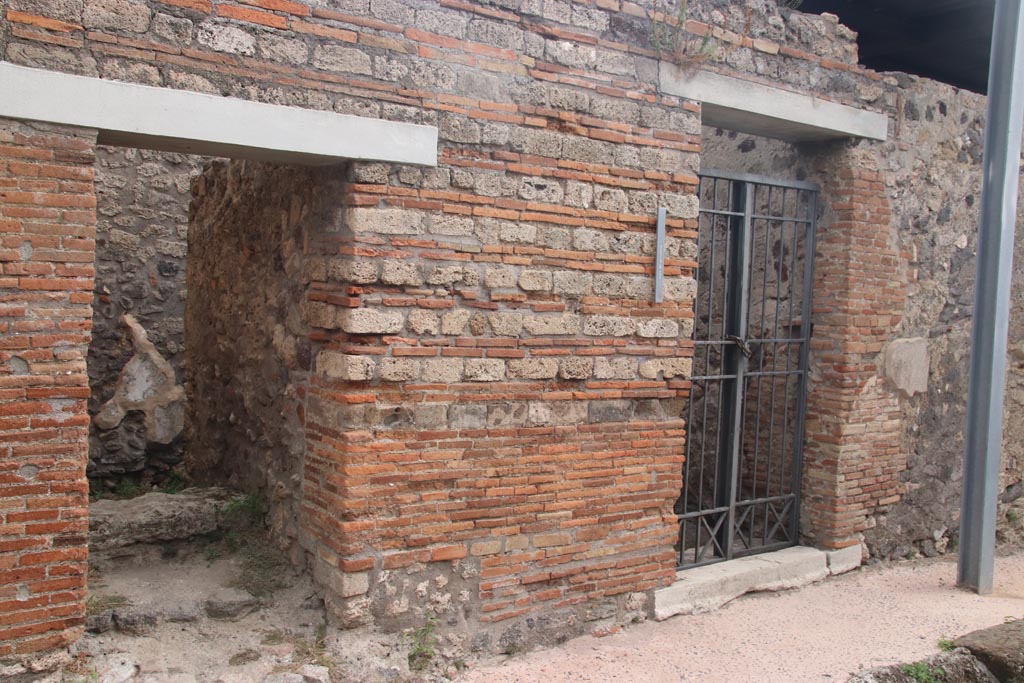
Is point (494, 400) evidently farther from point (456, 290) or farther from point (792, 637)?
point (792, 637)

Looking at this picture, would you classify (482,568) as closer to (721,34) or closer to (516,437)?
(516,437)

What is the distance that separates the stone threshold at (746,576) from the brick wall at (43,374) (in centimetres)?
305

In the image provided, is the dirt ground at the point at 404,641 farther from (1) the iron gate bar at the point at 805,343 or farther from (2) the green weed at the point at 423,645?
(1) the iron gate bar at the point at 805,343

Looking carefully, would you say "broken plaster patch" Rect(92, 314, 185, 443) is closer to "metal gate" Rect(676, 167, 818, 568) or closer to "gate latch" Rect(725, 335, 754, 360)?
"metal gate" Rect(676, 167, 818, 568)

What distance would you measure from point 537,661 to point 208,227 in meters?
3.28

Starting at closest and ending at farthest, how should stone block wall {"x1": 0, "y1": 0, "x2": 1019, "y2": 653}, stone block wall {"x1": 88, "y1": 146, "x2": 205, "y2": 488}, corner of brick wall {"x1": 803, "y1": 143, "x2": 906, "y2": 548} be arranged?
stone block wall {"x1": 0, "y1": 0, "x2": 1019, "y2": 653}, corner of brick wall {"x1": 803, "y1": 143, "x2": 906, "y2": 548}, stone block wall {"x1": 88, "y1": 146, "x2": 205, "y2": 488}

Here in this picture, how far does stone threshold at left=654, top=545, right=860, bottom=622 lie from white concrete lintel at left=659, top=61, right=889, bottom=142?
2.72 meters

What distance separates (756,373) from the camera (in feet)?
19.4

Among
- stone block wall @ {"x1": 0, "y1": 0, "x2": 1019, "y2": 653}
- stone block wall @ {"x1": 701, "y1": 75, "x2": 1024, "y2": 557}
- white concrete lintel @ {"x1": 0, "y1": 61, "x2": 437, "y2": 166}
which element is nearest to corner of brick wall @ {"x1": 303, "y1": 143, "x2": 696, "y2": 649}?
stone block wall @ {"x1": 0, "y1": 0, "x2": 1019, "y2": 653}

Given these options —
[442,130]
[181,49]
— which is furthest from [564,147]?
[181,49]

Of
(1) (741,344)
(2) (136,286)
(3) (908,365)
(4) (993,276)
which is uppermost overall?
(4) (993,276)

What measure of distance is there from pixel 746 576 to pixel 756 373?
129cm

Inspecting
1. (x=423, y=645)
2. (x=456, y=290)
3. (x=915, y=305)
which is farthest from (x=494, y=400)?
(x=915, y=305)

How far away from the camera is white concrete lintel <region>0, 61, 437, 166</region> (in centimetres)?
334
